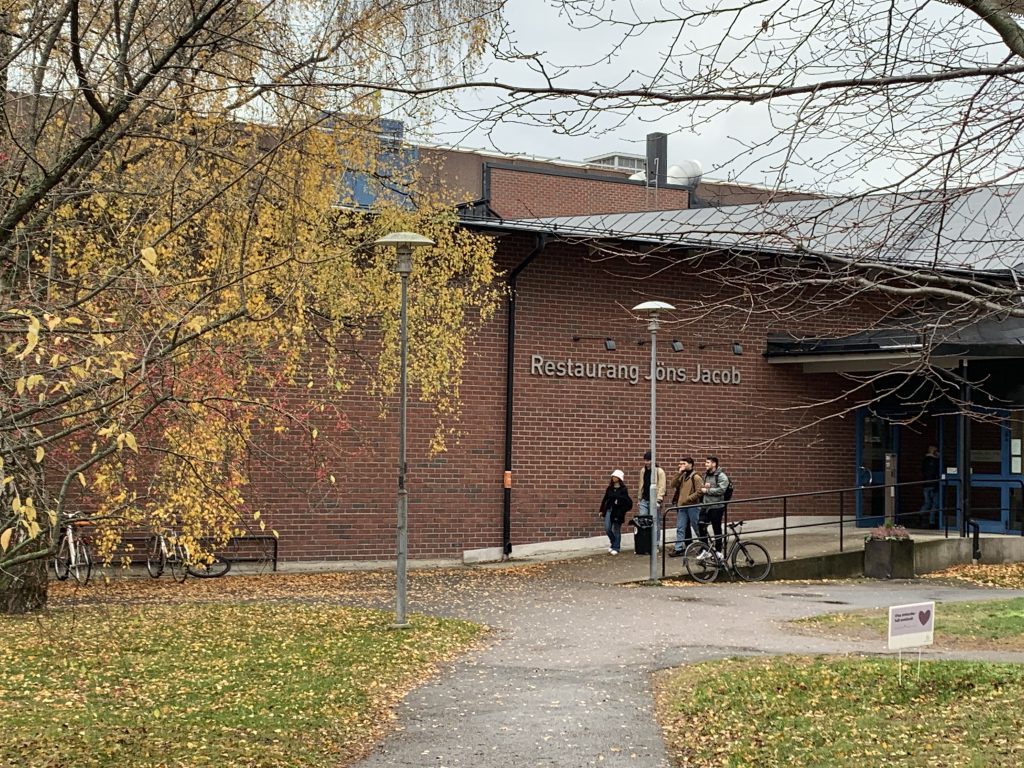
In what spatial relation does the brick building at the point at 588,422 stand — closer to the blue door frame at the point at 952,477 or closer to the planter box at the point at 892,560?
the blue door frame at the point at 952,477

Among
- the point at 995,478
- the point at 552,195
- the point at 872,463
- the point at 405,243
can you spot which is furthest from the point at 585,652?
the point at 552,195

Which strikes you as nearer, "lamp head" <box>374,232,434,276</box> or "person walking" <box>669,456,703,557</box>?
"lamp head" <box>374,232,434,276</box>

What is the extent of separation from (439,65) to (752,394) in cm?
1438

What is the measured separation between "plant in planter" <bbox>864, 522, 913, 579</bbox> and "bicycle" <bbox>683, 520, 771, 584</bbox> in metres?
1.76

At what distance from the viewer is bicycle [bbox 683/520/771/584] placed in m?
18.9

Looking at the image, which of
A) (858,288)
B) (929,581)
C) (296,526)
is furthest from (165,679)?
(929,581)

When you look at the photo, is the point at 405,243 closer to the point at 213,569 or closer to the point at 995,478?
the point at 213,569

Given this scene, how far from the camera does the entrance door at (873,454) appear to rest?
82.2 ft

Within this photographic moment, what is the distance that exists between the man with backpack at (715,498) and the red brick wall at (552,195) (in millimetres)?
14749

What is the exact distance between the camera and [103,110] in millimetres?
6195

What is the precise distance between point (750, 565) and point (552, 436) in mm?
4196

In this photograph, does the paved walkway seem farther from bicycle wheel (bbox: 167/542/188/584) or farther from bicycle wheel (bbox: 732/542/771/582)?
bicycle wheel (bbox: 167/542/188/584)

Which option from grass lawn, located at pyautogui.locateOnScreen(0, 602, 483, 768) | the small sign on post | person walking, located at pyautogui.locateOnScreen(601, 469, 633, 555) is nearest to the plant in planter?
person walking, located at pyautogui.locateOnScreen(601, 469, 633, 555)

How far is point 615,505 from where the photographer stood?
21234 mm
